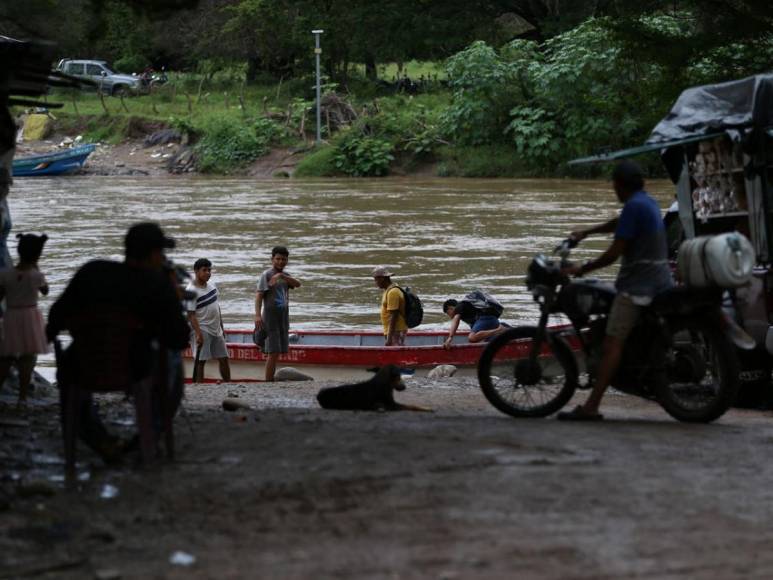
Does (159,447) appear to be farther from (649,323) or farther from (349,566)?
(649,323)

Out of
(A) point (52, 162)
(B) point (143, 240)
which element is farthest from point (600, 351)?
(A) point (52, 162)

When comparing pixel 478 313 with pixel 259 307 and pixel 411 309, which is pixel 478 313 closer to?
pixel 411 309

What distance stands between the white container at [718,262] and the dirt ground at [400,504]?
37.3 inches

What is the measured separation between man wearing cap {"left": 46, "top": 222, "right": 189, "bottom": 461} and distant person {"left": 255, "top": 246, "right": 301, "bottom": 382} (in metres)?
8.69

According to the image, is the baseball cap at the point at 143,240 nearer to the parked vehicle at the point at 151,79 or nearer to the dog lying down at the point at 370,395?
the dog lying down at the point at 370,395

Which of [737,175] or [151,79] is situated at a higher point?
[151,79]

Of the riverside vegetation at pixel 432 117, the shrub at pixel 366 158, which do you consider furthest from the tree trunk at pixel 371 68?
the shrub at pixel 366 158

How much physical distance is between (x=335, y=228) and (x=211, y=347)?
896 inches

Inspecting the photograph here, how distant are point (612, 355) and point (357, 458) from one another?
2.41 m

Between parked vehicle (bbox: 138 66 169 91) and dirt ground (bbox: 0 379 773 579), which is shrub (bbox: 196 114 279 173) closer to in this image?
parked vehicle (bbox: 138 66 169 91)

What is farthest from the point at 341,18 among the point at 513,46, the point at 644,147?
the point at 644,147

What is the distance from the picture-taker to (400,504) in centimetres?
642

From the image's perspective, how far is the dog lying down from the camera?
988 cm

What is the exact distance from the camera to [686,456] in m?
7.94
